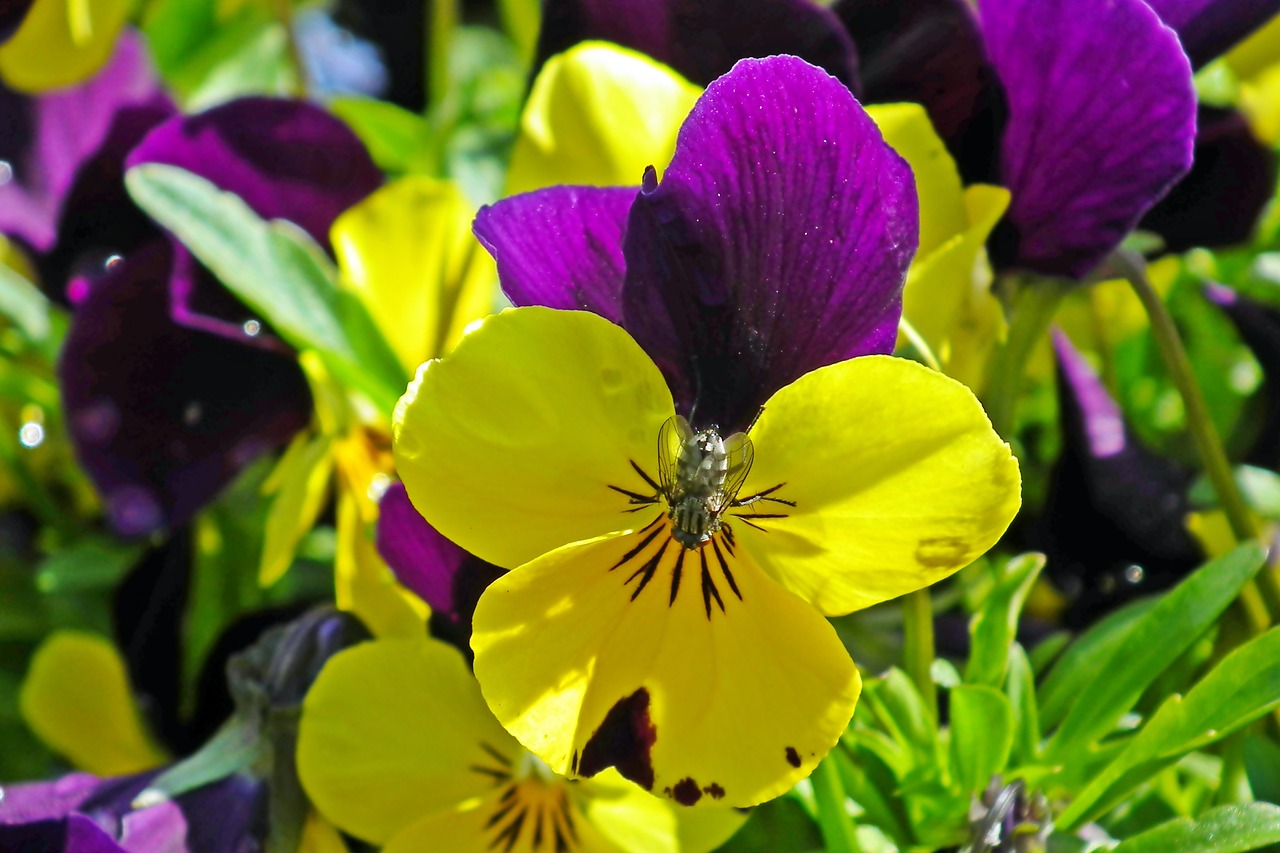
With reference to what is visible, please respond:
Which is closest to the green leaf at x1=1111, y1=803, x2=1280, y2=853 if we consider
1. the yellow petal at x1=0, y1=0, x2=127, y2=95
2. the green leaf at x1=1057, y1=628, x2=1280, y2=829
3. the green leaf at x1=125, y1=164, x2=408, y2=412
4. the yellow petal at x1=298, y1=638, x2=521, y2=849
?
the green leaf at x1=1057, y1=628, x2=1280, y2=829

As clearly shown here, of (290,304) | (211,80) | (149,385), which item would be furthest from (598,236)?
(211,80)

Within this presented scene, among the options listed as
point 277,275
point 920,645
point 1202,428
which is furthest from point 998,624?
point 277,275

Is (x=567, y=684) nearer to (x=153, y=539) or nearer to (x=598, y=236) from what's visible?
(x=598, y=236)

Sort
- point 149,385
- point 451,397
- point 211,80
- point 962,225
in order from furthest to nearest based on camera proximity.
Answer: point 211,80
point 149,385
point 962,225
point 451,397

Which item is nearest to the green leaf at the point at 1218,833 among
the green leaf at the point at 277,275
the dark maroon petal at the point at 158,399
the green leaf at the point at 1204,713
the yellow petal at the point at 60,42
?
the green leaf at the point at 1204,713

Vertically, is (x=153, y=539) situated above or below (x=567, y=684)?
below

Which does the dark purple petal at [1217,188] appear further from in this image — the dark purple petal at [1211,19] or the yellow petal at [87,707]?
the yellow petal at [87,707]
